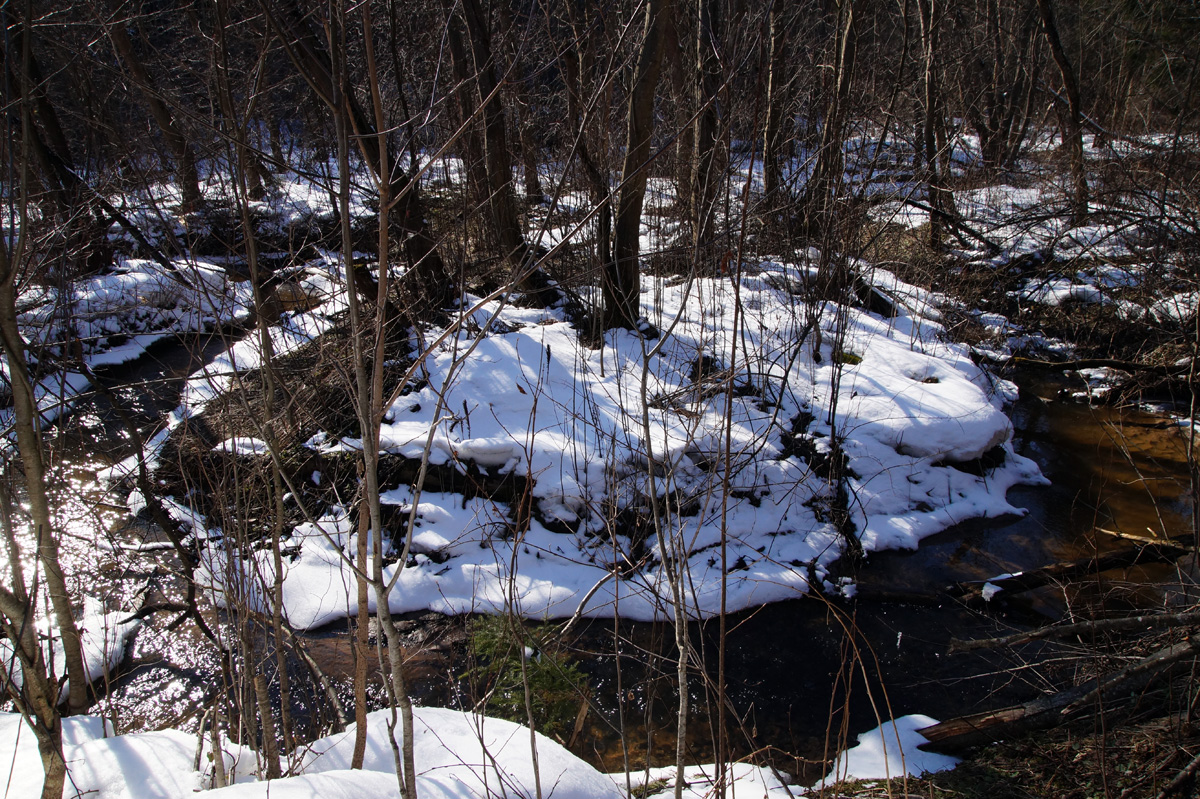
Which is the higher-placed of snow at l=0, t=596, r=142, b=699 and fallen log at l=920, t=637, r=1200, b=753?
snow at l=0, t=596, r=142, b=699

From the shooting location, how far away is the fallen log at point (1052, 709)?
116 inches

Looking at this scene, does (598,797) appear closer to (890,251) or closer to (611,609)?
(611,609)

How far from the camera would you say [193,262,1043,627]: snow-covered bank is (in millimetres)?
4855

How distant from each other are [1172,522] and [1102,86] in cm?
1186

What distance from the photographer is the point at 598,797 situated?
7.77 feet

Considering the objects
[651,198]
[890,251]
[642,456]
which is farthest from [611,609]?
[890,251]

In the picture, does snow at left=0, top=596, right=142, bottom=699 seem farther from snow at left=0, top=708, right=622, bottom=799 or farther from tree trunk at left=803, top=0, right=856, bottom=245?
tree trunk at left=803, top=0, right=856, bottom=245

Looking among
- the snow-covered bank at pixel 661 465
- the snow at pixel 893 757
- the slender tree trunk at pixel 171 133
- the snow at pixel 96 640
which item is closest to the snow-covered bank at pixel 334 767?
the snow at pixel 893 757

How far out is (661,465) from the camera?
4578 millimetres

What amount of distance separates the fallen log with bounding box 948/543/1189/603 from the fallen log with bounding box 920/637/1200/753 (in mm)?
1127

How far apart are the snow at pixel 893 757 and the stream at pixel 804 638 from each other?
116 millimetres

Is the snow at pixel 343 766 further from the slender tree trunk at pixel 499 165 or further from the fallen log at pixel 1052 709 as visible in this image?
the slender tree trunk at pixel 499 165

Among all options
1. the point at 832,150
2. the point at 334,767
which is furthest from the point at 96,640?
the point at 832,150

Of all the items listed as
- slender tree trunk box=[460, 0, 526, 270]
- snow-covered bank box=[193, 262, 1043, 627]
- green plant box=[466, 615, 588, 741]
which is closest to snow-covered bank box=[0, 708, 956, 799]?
green plant box=[466, 615, 588, 741]
